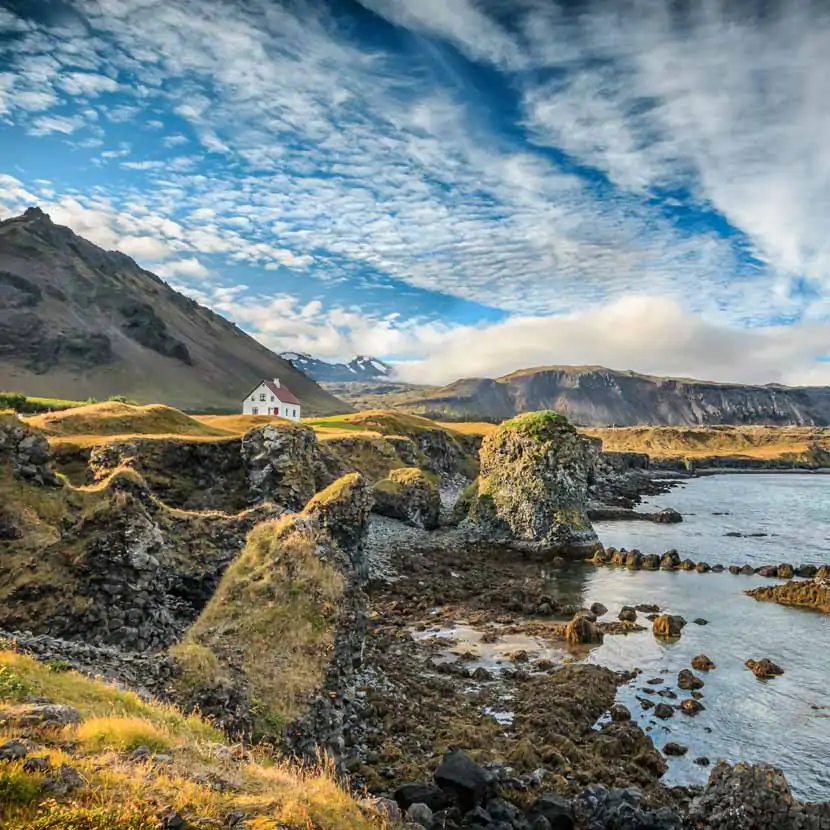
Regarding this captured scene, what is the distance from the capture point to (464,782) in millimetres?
15430

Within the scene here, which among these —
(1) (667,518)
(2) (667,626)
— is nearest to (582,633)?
(2) (667,626)

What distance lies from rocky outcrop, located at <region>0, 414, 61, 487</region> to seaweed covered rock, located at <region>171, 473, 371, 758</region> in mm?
9968

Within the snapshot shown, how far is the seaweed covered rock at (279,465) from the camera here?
45.2m

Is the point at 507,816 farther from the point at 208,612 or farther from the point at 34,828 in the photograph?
the point at 34,828

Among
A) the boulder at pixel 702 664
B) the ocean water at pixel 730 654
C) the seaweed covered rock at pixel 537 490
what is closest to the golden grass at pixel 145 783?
the ocean water at pixel 730 654

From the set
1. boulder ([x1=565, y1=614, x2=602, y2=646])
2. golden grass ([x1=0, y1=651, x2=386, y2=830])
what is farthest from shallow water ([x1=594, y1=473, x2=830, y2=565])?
golden grass ([x1=0, y1=651, x2=386, y2=830])

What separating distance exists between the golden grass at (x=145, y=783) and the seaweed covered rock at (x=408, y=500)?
181 ft

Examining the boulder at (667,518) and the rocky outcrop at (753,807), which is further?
the boulder at (667,518)

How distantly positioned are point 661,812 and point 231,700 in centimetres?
1210

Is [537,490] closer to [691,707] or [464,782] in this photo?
[691,707]

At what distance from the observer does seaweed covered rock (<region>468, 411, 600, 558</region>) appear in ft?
204

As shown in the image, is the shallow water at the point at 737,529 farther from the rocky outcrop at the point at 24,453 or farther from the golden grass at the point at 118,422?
the rocky outcrop at the point at 24,453

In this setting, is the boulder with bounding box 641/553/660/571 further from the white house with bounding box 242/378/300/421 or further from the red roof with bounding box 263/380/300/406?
the red roof with bounding box 263/380/300/406

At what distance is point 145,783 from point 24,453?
64.3ft
